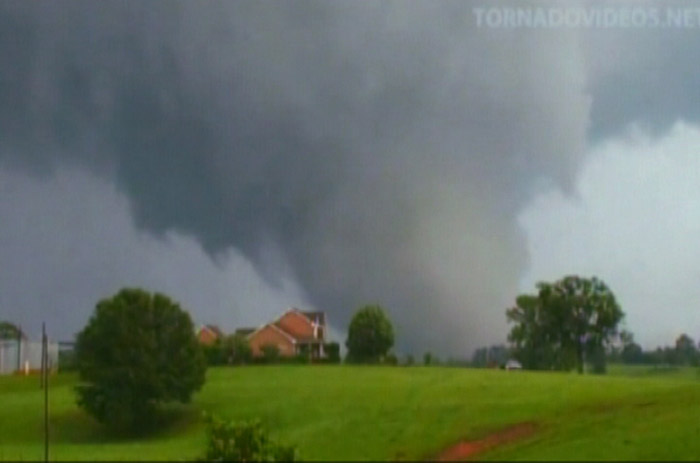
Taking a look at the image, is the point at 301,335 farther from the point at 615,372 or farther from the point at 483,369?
the point at 615,372

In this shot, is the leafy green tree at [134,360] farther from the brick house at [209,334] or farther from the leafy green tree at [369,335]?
the leafy green tree at [369,335]

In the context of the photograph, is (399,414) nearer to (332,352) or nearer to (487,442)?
(487,442)

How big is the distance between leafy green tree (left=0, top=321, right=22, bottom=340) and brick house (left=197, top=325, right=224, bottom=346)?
3.19 m

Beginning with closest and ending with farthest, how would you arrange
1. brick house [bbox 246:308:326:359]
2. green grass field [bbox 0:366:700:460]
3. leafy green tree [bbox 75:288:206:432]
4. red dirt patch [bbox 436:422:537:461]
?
1. red dirt patch [bbox 436:422:537:461]
2. green grass field [bbox 0:366:700:460]
3. leafy green tree [bbox 75:288:206:432]
4. brick house [bbox 246:308:326:359]

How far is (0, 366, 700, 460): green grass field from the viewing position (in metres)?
14.2

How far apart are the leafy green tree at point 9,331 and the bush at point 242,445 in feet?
21.8

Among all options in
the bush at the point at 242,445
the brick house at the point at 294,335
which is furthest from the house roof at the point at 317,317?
the bush at the point at 242,445

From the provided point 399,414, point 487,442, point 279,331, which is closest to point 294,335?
point 279,331

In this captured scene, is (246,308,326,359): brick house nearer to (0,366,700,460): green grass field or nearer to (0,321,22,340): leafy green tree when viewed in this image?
(0,366,700,460): green grass field

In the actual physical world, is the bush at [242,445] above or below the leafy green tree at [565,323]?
below

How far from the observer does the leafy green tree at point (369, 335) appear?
64.5 ft

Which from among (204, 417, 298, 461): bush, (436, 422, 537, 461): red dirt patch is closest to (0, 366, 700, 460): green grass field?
(436, 422, 537, 461): red dirt patch

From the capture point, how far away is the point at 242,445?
1348cm

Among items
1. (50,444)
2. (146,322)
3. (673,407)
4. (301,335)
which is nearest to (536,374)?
(673,407)
